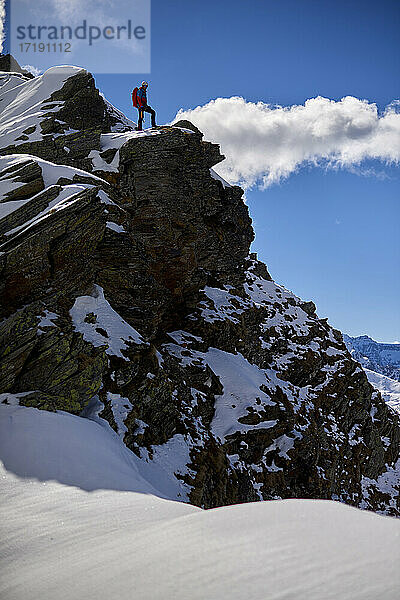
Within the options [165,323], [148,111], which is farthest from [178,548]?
[148,111]

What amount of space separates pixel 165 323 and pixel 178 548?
76.6 feet

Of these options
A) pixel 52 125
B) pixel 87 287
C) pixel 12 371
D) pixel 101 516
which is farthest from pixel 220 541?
pixel 52 125

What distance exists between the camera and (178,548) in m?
5.28

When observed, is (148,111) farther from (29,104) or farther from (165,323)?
(165,323)

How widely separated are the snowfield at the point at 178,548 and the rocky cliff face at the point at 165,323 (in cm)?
517

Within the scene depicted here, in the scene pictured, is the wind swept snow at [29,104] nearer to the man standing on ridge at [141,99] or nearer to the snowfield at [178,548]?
the man standing on ridge at [141,99]

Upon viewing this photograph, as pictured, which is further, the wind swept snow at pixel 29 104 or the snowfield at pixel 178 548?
the wind swept snow at pixel 29 104

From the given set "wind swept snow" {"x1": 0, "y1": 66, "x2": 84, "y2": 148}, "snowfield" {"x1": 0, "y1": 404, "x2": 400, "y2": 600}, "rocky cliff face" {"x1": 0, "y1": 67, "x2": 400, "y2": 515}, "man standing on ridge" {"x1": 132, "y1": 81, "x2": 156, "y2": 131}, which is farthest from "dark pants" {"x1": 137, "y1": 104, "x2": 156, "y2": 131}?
"snowfield" {"x1": 0, "y1": 404, "x2": 400, "y2": 600}

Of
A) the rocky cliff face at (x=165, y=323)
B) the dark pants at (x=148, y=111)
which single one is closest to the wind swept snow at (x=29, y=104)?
the rocky cliff face at (x=165, y=323)

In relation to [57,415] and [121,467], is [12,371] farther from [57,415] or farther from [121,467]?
[121,467]

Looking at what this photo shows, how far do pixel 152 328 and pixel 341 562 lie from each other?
19.9m

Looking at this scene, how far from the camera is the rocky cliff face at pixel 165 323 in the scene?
15219mm

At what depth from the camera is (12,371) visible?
1281 cm

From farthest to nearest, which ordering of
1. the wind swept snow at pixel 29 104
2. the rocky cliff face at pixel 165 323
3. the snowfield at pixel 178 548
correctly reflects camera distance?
the wind swept snow at pixel 29 104, the rocky cliff face at pixel 165 323, the snowfield at pixel 178 548
